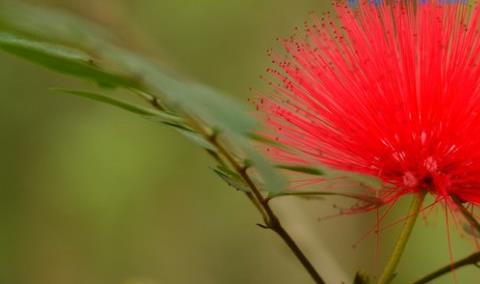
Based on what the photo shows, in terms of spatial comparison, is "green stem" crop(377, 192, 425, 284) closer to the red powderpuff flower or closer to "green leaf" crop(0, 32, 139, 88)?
the red powderpuff flower

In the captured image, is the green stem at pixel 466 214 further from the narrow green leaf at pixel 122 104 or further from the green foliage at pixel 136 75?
the narrow green leaf at pixel 122 104

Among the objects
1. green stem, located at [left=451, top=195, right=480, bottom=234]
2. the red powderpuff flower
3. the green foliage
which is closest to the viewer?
the green foliage

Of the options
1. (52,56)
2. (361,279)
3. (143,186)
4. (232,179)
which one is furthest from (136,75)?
(143,186)

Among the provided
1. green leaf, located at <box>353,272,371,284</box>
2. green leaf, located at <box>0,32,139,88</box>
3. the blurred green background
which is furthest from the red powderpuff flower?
the blurred green background

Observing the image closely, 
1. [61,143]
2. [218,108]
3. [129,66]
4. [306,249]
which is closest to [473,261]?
[218,108]

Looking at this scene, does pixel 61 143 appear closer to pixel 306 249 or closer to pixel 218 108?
pixel 306 249

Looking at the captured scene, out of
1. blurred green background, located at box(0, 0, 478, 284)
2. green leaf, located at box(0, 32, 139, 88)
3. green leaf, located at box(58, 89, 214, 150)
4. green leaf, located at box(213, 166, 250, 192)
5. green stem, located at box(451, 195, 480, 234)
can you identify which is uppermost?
blurred green background, located at box(0, 0, 478, 284)

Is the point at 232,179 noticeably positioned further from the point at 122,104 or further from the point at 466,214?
the point at 466,214

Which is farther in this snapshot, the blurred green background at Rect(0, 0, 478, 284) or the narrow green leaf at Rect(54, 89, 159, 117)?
the blurred green background at Rect(0, 0, 478, 284)
